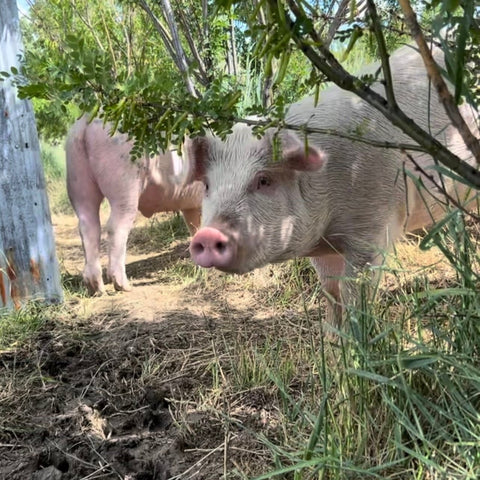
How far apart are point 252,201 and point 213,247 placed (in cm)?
27

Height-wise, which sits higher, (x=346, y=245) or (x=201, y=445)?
(x=346, y=245)

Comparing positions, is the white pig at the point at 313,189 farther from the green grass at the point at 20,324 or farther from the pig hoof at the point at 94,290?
the pig hoof at the point at 94,290

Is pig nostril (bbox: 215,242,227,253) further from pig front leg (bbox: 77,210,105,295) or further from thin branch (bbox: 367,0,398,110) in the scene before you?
pig front leg (bbox: 77,210,105,295)

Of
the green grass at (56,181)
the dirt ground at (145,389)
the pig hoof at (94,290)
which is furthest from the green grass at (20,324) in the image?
the green grass at (56,181)

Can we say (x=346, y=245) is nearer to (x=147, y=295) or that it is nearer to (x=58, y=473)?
(x=58, y=473)

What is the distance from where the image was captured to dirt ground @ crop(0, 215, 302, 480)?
1939mm

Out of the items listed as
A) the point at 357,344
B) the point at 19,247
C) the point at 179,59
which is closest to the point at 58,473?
the point at 357,344

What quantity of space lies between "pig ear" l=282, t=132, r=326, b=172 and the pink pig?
Result: 2.13m

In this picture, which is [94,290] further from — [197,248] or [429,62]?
[429,62]

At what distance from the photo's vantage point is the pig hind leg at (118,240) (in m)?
4.40

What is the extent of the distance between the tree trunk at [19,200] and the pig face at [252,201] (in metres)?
1.76

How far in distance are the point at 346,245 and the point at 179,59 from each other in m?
2.12

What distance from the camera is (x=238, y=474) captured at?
5.34 feet

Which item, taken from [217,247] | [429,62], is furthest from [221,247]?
[429,62]
